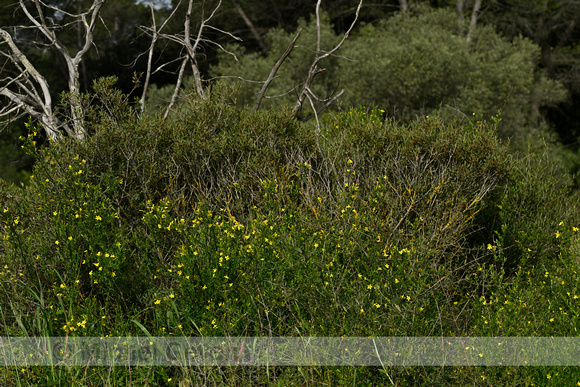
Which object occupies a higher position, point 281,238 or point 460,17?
point 281,238

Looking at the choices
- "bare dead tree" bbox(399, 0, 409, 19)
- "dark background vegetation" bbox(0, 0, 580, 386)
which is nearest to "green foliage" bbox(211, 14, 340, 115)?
"bare dead tree" bbox(399, 0, 409, 19)

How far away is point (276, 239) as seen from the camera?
4000 millimetres

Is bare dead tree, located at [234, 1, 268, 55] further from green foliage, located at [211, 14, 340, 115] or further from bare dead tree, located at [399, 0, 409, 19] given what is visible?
bare dead tree, located at [399, 0, 409, 19]

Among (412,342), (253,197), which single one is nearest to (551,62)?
(253,197)

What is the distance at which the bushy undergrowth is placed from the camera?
3627 mm

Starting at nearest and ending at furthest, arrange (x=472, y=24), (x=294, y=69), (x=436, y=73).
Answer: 1. (x=436, y=73)
2. (x=294, y=69)
3. (x=472, y=24)

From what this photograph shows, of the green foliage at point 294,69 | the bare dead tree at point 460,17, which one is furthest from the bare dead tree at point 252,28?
the bare dead tree at point 460,17

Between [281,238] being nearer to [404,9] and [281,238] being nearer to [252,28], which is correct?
[404,9]

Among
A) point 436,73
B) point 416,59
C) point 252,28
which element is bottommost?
point 252,28

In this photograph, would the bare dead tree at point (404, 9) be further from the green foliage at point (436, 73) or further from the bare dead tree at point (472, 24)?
the bare dead tree at point (472, 24)

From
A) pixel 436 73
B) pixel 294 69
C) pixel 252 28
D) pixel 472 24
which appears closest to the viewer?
pixel 436 73

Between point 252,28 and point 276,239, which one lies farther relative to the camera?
point 252,28

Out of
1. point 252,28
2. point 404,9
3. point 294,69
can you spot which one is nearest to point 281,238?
point 294,69

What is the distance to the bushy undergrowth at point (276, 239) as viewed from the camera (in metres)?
3.63
